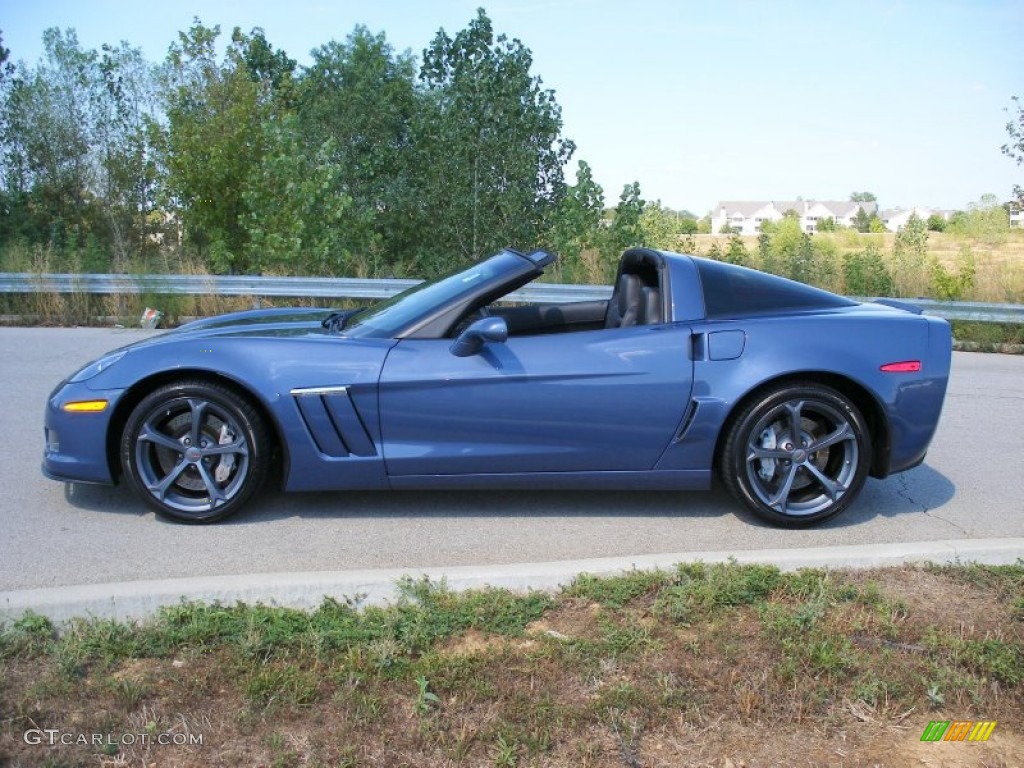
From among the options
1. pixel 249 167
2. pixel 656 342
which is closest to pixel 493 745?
pixel 656 342

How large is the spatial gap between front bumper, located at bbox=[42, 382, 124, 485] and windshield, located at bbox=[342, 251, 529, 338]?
3.77 feet

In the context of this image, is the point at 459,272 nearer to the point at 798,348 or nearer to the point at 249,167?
the point at 798,348

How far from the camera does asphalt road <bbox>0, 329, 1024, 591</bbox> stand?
13.4 ft

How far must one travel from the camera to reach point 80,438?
4.45m

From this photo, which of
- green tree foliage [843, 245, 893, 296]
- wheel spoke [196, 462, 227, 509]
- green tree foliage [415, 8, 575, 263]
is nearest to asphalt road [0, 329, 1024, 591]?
wheel spoke [196, 462, 227, 509]

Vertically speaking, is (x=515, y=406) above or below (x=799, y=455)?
above

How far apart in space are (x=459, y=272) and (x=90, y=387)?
1.89 meters

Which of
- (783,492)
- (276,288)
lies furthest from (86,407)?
(276,288)

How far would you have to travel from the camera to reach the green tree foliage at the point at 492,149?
1795cm

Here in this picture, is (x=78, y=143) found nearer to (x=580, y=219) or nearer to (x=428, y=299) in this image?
(x=580, y=219)

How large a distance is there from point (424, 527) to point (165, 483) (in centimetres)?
119

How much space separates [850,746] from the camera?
9.12ft

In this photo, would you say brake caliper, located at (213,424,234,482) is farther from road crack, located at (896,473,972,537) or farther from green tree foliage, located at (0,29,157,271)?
green tree foliage, located at (0,29,157,271)

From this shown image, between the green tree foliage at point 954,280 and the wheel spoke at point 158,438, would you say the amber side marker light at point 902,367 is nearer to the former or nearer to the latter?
the wheel spoke at point 158,438
